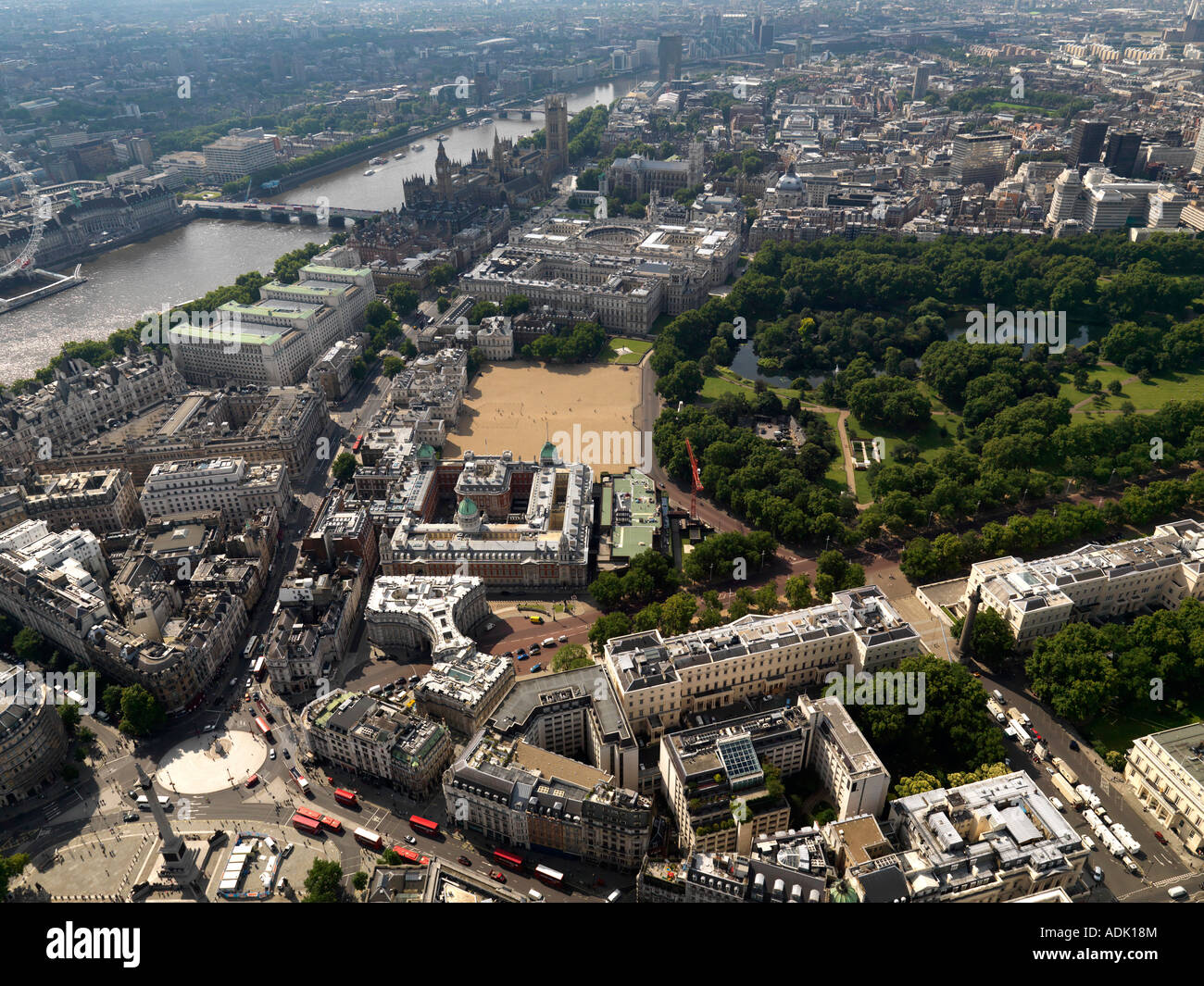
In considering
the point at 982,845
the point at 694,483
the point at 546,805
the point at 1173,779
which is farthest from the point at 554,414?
the point at 1173,779

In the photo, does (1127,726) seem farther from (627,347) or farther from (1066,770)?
Answer: (627,347)

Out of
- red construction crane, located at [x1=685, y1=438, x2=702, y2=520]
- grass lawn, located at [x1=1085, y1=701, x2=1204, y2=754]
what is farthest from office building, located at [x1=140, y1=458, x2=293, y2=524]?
grass lawn, located at [x1=1085, y1=701, x2=1204, y2=754]

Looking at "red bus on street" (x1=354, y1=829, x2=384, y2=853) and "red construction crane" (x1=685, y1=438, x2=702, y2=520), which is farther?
"red construction crane" (x1=685, y1=438, x2=702, y2=520)

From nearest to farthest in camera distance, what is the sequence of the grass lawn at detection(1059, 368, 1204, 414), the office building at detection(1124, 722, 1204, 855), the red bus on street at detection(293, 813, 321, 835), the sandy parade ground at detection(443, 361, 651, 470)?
the office building at detection(1124, 722, 1204, 855) → the red bus on street at detection(293, 813, 321, 835) → the sandy parade ground at detection(443, 361, 651, 470) → the grass lawn at detection(1059, 368, 1204, 414)

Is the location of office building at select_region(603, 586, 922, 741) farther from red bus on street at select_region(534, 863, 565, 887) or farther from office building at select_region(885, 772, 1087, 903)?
office building at select_region(885, 772, 1087, 903)

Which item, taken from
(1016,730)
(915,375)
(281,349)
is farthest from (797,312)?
(1016,730)

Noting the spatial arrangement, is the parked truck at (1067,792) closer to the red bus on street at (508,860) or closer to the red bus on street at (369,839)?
the red bus on street at (508,860)
